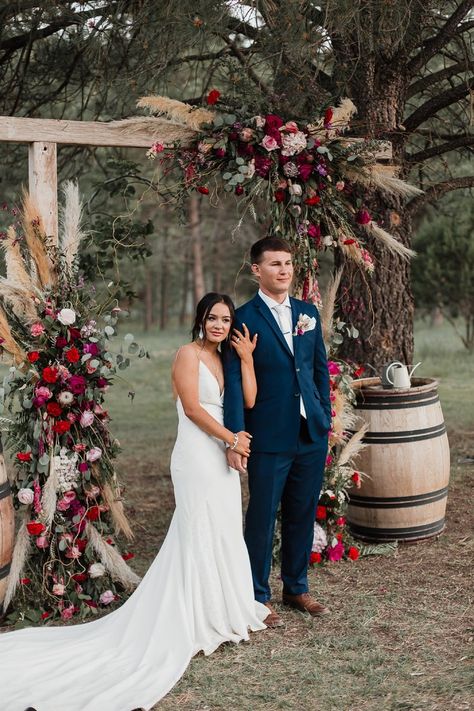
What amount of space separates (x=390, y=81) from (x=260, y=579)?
3.61 meters

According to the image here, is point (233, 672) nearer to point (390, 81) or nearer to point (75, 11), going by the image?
point (390, 81)

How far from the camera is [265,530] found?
4223 millimetres

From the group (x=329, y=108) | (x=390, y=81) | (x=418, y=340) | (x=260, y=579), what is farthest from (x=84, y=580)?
(x=418, y=340)

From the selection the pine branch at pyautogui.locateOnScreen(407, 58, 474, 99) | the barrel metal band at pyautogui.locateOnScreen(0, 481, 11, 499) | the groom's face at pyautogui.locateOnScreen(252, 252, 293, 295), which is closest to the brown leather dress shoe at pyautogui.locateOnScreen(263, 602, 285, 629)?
the barrel metal band at pyautogui.locateOnScreen(0, 481, 11, 499)

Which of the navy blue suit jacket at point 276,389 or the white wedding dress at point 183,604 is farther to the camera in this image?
the navy blue suit jacket at point 276,389

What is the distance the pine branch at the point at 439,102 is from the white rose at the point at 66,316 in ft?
10.1

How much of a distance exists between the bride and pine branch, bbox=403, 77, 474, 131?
2.90m

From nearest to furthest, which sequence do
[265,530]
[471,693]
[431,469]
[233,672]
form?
1. [471,693]
2. [233,672]
3. [265,530]
4. [431,469]

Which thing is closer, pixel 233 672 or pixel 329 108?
pixel 233 672

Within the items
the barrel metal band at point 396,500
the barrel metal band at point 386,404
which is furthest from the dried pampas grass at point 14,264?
the barrel metal band at point 396,500

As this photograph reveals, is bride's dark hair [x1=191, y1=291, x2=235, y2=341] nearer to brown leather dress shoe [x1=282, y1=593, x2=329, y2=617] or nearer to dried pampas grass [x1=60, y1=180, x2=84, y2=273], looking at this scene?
dried pampas grass [x1=60, y1=180, x2=84, y2=273]

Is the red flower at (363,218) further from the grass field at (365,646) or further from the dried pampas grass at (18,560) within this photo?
the dried pampas grass at (18,560)

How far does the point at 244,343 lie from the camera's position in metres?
4.07

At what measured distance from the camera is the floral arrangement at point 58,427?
4.43 metres
